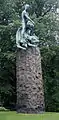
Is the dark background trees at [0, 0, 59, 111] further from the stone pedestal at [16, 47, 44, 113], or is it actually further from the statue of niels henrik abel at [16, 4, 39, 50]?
the stone pedestal at [16, 47, 44, 113]

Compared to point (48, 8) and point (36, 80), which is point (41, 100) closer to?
point (36, 80)

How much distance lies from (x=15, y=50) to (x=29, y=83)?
6.44 metres

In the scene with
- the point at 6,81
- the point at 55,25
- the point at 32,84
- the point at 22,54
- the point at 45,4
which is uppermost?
the point at 45,4

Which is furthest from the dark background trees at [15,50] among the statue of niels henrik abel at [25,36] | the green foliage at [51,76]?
the statue of niels henrik abel at [25,36]

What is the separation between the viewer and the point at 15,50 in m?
18.7

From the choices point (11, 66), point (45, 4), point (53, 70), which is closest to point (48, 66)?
point (53, 70)

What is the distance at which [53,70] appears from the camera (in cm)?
1791

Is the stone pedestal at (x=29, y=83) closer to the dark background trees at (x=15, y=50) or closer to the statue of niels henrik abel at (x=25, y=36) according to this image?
the statue of niels henrik abel at (x=25, y=36)

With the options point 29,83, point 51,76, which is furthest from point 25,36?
point 51,76

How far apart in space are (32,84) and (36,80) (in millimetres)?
279

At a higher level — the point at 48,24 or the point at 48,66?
the point at 48,24

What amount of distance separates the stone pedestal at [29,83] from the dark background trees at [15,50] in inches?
165

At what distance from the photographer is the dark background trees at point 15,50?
17.4 m

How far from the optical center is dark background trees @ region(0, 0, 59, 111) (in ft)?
57.2
